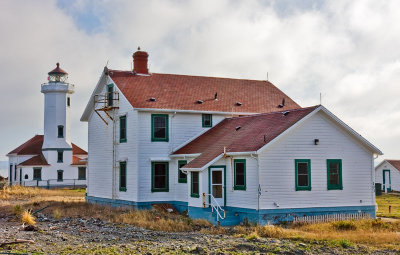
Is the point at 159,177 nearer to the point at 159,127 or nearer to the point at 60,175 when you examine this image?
the point at 159,127

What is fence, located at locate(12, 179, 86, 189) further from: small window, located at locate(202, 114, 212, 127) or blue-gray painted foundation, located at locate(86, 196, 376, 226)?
blue-gray painted foundation, located at locate(86, 196, 376, 226)

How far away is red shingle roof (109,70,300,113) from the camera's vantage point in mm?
28581

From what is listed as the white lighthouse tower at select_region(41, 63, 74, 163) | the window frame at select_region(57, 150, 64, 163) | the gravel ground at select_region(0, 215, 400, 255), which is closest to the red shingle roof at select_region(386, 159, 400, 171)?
the white lighthouse tower at select_region(41, 63, 74, 163)

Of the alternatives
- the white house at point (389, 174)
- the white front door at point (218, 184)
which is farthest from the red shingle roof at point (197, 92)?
the white house at point (389, 174)

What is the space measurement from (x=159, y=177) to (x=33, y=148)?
3300 cm

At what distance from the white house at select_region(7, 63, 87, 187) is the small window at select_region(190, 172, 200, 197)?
31.4 meters

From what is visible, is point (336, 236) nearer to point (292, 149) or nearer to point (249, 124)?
point (292, 149)

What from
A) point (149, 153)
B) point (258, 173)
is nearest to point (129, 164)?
point (149, 153)

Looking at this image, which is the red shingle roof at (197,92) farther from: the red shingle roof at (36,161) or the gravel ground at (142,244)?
the red shingle roof at (36,161)

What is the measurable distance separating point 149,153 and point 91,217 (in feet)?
14.1

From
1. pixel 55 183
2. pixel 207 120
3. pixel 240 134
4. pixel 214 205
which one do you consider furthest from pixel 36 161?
pixel 214 205

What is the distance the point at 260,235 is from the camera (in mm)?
19406

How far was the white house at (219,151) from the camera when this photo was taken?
22516mm

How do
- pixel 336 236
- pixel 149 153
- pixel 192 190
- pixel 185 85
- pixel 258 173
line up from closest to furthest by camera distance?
pixel 336 236, pixel 258 173, pixel 192 190, pixel 149 153, pixel 185 85
